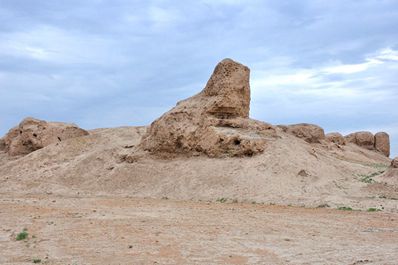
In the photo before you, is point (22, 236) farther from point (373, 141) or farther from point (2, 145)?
point (373, 141)

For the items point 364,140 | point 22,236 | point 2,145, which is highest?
point 364,140

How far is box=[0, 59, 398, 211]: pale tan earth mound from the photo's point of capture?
2036 cm

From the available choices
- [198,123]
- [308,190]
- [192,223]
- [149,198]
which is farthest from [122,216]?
[198,123]

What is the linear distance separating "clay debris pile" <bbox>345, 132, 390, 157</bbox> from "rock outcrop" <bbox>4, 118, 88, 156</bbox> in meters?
28.8

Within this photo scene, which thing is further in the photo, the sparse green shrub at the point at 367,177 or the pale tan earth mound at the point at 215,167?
the sparse green shrub at the point at 367,177

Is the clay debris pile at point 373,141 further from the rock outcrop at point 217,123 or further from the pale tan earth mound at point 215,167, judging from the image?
the rock outcrop at point 217,123

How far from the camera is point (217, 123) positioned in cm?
2428

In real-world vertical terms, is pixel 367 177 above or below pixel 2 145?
below

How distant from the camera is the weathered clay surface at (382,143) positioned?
51.6 meters

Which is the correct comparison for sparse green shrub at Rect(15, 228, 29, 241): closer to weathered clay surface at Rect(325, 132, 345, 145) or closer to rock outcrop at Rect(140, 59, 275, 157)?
rock outcrop at Rect(140, 59, 275, 157)

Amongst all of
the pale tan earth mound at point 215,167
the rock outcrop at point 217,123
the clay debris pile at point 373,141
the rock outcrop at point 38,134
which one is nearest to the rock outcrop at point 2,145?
the rock outcrop at point 38,134

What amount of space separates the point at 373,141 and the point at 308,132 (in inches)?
533

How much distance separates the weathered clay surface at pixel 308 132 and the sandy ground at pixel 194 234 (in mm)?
23195

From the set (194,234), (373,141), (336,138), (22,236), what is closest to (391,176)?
(194,234)
